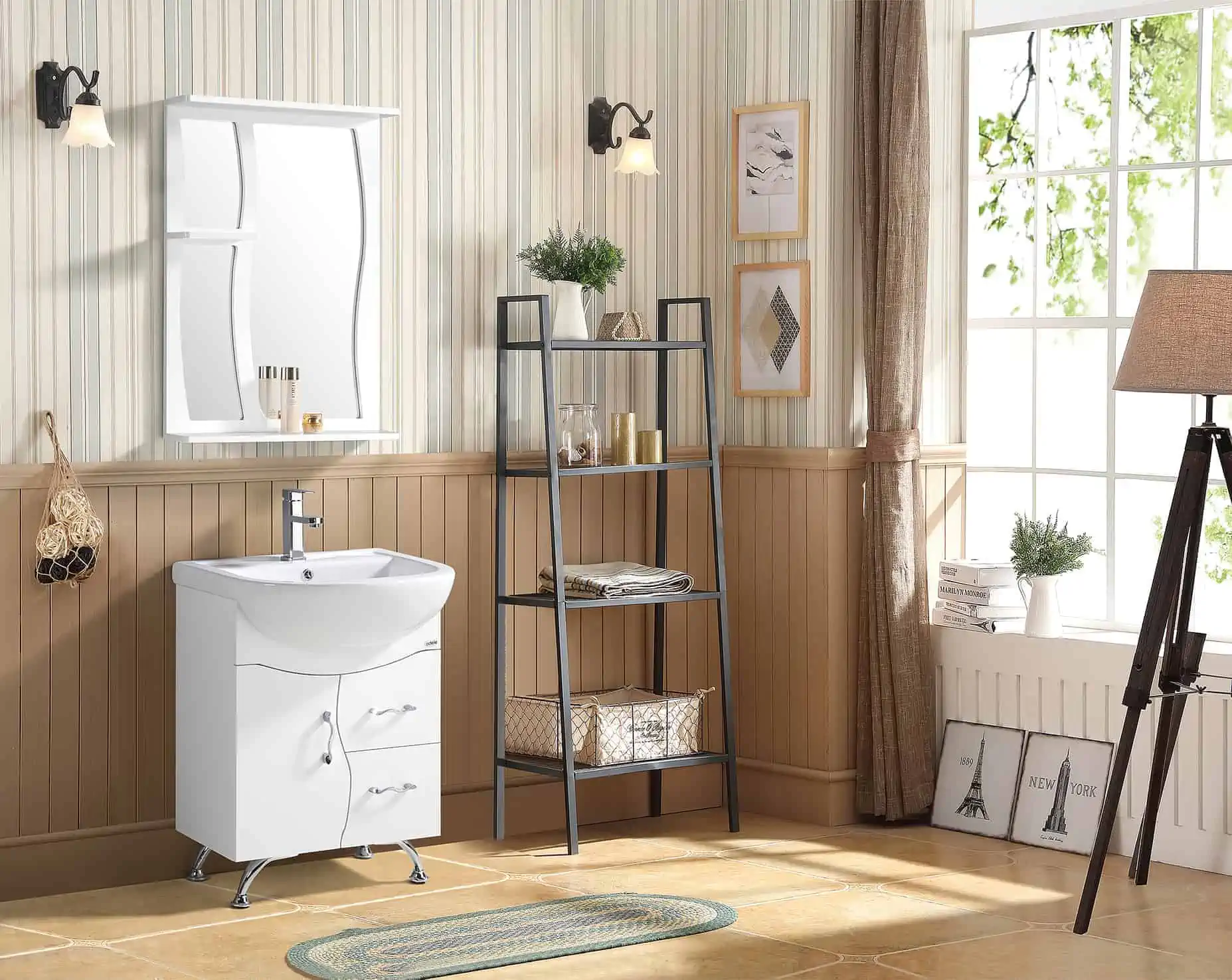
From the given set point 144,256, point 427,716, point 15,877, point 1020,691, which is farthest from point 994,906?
point 144,256

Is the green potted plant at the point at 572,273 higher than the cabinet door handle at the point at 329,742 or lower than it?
higher

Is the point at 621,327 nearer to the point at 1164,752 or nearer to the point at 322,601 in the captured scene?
the point at 322,601

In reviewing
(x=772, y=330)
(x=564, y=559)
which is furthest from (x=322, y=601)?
(x=772, y=330)

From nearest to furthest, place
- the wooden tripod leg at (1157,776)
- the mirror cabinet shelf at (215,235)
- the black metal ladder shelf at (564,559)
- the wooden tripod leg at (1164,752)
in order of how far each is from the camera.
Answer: the wooden tripod leg at (1164,752)
the wooden tripod leg at (1157,776)
the mirror cabinet shelf at (215,235)
the black metal ladder shelf at (564,559)

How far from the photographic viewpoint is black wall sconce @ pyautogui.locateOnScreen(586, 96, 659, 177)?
491 cm

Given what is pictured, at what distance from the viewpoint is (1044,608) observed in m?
4.80

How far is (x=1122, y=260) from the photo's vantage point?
482cm

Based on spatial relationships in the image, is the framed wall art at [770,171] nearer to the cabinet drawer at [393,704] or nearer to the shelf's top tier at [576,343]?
the shelf's top tier at [576,343]

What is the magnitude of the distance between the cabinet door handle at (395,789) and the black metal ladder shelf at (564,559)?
1.67 feet

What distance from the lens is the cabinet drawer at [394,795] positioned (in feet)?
13.7

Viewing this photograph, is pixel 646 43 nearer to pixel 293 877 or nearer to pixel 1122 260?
pixel 1122 260

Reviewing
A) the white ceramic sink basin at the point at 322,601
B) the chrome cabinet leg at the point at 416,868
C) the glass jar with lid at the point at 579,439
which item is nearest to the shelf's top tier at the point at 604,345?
the glass jar with lid at the point at 579,439

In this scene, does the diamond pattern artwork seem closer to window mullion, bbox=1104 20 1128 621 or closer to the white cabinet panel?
window mullion, bbox=1104 20 1128 621

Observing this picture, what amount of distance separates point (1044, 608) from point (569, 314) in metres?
1.63
